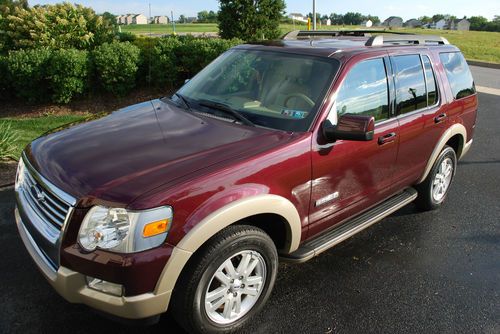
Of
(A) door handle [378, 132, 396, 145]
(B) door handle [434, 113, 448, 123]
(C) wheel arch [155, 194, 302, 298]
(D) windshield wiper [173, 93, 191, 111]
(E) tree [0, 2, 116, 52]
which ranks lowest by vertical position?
(C) wheel arch [155, 194, 302, 298]

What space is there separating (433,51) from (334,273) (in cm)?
242

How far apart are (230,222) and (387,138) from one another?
1.68 meters

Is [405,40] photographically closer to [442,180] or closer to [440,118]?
[440,118]

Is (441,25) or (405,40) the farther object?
(441,25)

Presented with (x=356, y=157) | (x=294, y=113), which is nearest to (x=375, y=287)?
(x=356, y=157)

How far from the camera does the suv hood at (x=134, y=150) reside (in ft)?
7.47

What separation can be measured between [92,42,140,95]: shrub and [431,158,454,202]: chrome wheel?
20.9ft

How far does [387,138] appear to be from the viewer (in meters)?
3.44

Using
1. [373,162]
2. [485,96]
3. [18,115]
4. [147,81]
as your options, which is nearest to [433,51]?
[373,162]

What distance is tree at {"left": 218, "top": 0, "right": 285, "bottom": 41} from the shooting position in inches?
473

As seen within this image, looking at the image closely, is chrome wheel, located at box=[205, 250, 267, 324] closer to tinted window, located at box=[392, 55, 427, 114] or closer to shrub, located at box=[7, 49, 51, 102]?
tinted window, located at box=[392, 55, 427, 114]

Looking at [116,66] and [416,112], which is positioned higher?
[116,66]

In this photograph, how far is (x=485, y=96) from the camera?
1173cm

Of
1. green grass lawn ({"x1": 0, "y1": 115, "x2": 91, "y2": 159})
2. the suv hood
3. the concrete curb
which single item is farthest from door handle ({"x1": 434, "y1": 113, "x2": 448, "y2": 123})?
the concrete curb
